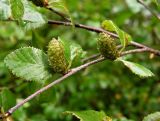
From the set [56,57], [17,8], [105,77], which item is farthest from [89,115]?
[105,77]

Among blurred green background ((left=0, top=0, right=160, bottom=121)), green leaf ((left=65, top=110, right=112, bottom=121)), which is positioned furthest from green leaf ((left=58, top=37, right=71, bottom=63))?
blurred green background ((left=0, top=0, right=160, bottom=121))

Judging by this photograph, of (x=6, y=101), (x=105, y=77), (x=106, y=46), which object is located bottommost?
(x=105, y=77)

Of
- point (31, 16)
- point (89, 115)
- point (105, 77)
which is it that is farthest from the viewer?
point (105, 77)

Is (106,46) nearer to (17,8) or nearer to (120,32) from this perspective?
(120,32)

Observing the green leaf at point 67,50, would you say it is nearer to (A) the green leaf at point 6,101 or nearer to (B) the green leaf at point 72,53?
(B) the green leaf at point 72,53

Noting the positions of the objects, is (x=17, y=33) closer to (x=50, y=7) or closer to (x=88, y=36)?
(x=88, y=36)

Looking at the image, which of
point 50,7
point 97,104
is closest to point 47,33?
point 97,104
